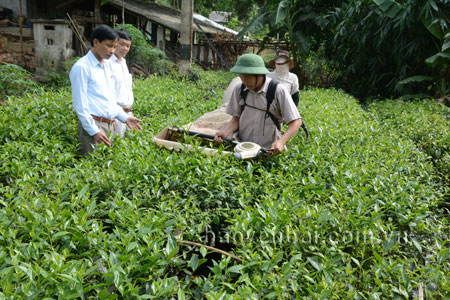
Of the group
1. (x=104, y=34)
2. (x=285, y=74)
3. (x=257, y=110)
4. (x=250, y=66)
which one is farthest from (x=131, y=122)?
(x=285, y=74)

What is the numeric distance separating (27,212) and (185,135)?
1625mm

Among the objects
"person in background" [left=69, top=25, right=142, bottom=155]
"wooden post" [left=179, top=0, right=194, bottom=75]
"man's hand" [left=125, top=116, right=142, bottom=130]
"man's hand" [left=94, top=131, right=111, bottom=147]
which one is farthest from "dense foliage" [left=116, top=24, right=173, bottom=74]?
"man's hand" [left=94, top=131, right=111, bottom=147]

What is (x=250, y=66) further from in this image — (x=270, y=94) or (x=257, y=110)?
(x=257, y=110)

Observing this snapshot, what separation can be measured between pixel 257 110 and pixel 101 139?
5.07ft

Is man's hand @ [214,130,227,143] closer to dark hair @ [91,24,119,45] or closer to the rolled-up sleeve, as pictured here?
the rolled-up sleeve

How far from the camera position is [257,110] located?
3.66 m

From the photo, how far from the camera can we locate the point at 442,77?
390 inches

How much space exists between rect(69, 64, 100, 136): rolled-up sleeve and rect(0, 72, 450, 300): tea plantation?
0.26 metres

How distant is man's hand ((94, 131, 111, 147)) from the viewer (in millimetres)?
3562

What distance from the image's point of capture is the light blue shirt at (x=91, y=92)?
3.52 metres

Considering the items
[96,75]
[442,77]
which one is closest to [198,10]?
[442,77]

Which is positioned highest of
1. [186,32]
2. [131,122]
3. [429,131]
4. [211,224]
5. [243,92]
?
[243,92]

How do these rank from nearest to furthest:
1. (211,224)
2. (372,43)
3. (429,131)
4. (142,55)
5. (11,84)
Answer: (211,224) → (429,131) → (11,84) → (372,43) → (142,55)

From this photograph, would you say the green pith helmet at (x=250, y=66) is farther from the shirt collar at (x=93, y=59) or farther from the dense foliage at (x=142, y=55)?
the dense foliage at (x=142, y=55)
